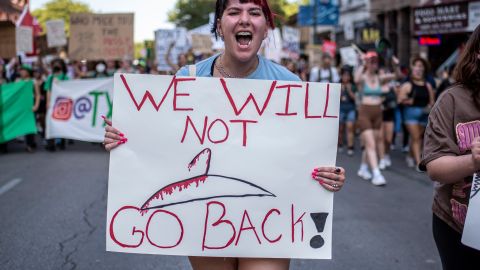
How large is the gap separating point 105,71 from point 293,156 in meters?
12.9

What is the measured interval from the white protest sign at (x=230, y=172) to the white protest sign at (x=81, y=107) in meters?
9.85

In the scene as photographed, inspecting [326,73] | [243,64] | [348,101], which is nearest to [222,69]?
[243,64]

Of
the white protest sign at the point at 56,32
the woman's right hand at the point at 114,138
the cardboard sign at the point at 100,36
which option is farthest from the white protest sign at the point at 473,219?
the white protest sign at the point at 56,32

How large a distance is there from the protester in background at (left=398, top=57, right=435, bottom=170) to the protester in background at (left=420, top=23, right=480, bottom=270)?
25.3ft

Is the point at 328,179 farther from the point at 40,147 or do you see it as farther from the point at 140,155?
the point at 40,147

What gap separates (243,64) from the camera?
9.14ft

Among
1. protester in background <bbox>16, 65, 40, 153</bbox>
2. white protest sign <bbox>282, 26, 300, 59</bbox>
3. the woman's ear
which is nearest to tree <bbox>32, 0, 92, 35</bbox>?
white protest sign <bbox>282, 26, 300, 59</bbox>

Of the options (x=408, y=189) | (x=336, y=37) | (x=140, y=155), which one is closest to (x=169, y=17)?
(x=336, y=37)

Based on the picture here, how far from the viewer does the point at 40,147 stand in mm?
13203

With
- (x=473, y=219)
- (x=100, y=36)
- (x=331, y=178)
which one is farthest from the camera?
(x=100, y=36)

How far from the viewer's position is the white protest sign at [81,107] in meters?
12.4

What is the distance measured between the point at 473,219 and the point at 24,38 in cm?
1470

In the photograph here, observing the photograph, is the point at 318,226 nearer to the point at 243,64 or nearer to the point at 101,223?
the point at 243,64

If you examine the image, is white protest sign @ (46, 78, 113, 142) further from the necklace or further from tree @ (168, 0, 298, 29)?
tree @ (168, 0, 298, 29)
